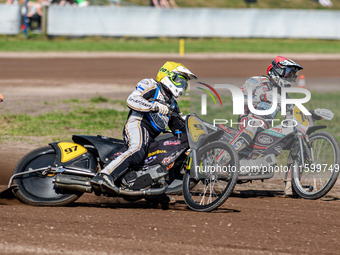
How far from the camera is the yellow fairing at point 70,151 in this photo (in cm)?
743

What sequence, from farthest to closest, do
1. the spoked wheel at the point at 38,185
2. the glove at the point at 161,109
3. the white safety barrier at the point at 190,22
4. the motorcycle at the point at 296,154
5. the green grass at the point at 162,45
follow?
the white safety barrier at the point at 190,22 < the green grass at the point at 162,45 < the motorcycle at the point at 296,154 < the spoked wheel at the point at 38,185 < the glove at the point at 161,109

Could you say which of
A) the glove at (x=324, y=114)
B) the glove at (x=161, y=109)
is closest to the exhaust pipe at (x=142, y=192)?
the glove at (x=161, y=109)

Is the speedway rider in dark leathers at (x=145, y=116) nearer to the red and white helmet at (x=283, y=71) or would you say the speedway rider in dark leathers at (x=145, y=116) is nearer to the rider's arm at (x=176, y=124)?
the rider's arm at (x=176, y=124)

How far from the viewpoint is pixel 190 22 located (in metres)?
34.7

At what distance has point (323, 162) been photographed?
8.55 m

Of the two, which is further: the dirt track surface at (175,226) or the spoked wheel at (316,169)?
the spoked wheel at (316,169)

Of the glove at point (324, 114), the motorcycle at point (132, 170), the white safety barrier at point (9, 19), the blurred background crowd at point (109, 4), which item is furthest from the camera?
the blurred background crowd at point (109, 4)

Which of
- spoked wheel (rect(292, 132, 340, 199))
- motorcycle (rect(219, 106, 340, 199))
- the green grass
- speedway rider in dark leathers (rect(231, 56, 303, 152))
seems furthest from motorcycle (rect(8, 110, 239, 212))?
the green grass

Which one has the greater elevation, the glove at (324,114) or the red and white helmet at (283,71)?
the red and white helmet at (283,71)

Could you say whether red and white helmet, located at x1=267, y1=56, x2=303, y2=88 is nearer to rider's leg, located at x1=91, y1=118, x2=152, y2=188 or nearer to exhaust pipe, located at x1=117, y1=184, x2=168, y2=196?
rider's leg, located at x1=91, y1=118, x2=152, y2=188

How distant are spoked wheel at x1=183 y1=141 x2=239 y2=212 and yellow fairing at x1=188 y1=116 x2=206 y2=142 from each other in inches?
6.3

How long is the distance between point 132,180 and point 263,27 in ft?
98.5

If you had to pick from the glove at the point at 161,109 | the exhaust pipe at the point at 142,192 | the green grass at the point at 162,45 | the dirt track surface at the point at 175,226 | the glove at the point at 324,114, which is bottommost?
the green grass at the point at 162,45

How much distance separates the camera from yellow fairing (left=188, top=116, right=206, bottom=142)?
7.30 metres
